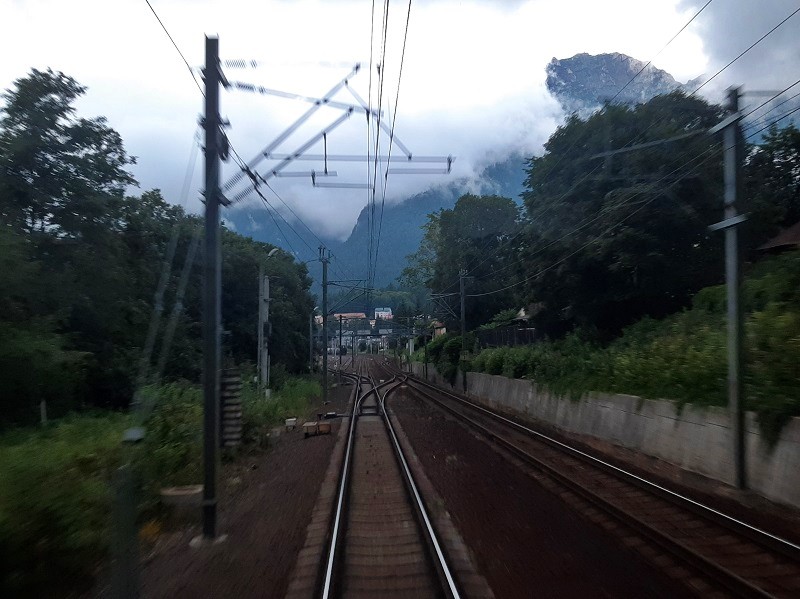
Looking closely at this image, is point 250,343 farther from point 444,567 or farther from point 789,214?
point 444,567

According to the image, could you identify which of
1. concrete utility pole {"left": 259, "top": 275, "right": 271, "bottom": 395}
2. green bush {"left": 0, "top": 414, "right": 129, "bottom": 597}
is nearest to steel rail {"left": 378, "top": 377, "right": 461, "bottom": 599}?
green bush {"left": 0, "top": 414, "right": 129, "bottom": 597}

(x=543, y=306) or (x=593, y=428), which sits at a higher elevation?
(x=543, y=306)

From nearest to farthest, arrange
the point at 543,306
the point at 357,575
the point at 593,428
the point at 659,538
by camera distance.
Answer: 1. the point at 357,575
2. the point at 659,538
3. the point at 593,428
4. the point at 543,306

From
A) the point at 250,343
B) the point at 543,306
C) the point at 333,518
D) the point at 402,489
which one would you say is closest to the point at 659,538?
the point at 333,518

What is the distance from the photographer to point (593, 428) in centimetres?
2008

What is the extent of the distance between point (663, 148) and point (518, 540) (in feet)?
55.4

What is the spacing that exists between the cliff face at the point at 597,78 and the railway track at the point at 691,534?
15902mm

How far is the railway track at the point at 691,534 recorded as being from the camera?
22.3ft

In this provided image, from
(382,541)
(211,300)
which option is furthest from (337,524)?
(211,300)

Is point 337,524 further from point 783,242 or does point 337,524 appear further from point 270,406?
point 783,242

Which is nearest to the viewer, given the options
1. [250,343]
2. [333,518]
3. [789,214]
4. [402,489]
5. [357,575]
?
[357,575]

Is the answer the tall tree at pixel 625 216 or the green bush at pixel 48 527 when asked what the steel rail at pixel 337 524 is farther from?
the tall tree at pixel 625 216

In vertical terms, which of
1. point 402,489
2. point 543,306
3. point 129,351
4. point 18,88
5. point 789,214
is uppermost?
point 18,88

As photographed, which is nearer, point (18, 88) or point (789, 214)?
point (18, 88)
